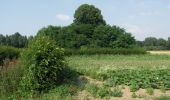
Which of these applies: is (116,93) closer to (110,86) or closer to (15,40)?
(110,86)

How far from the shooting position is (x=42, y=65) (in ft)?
50.5

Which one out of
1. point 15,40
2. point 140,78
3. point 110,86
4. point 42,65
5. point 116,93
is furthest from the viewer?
point 15,40

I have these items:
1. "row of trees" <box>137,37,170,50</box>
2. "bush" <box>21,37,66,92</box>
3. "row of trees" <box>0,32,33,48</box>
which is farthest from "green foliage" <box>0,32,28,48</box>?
"bush" <box>21,37,66,92</box>

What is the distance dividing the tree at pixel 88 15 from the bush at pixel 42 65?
65.7 metres

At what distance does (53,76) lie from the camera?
15.6 metres

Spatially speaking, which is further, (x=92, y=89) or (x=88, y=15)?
(x=88, y=15)

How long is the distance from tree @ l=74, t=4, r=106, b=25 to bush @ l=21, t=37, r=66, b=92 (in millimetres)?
65715

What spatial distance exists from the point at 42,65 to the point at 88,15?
66.8 m

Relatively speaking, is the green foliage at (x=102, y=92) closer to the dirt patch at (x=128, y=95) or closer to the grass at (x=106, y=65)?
the dirt patch at (x=128, y=95)

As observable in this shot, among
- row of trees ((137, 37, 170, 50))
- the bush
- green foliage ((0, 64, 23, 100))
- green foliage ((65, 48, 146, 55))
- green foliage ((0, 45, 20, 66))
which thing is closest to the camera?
the bush

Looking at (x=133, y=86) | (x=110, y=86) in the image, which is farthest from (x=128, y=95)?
(x=110, y=86)

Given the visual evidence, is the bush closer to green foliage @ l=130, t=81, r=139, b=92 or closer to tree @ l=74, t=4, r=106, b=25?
green foliage @ l=130, t=81, r=139, b=92

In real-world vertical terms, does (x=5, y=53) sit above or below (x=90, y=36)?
below

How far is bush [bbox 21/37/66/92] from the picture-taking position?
15.2 metres
